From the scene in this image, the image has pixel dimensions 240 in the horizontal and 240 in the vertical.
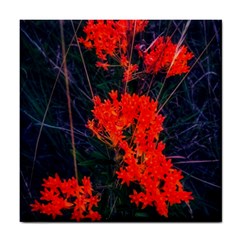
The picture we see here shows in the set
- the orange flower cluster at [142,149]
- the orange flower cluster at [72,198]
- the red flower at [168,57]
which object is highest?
the red flower at [168,57]

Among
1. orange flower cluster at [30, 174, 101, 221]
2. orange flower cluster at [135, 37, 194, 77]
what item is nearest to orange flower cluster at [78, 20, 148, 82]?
orange flower cluster at [135, 37, 194, 77]

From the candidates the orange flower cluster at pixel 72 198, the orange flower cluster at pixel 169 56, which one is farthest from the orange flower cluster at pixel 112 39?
the orange flower cluster at pixel 72 198

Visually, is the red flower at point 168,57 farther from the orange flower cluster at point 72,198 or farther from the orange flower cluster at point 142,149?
the orange flower cluster at point 72,198
